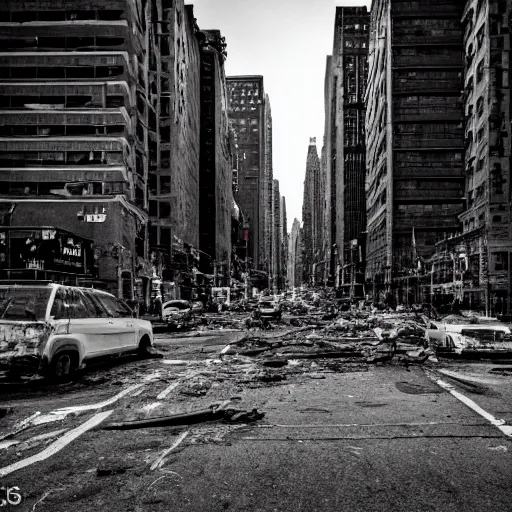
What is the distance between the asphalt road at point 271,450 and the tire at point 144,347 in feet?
11.8

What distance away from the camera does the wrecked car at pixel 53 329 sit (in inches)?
320

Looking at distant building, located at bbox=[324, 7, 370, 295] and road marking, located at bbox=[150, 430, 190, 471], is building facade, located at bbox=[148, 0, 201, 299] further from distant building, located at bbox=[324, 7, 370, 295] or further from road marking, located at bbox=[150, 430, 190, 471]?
distant building, located at bbox=[324, 7, 370, 295]

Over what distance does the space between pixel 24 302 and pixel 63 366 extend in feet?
4.16

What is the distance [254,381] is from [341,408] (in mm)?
2691

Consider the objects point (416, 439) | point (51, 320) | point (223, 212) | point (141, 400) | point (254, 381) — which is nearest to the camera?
point (416, 439)

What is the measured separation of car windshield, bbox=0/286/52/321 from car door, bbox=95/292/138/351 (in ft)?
6.73

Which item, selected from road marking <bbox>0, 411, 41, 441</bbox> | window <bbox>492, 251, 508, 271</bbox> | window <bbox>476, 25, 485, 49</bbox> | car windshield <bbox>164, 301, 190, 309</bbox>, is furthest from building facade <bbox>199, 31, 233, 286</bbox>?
road marking <bbox>0, 411, 41, 441</bbox>

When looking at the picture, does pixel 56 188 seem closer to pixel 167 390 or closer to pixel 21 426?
pixel 167 390

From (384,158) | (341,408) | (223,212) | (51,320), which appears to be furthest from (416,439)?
(223,212)

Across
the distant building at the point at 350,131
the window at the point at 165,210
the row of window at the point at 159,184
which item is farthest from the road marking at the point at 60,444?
the distant building at the point at 350,131

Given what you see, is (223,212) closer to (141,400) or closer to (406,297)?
(406,297)

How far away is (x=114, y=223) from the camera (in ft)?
132

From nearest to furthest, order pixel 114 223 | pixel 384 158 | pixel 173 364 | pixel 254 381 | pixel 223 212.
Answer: pixel 254 381 → pixel 173 364 → pixel 114 223 → pixel 384 158 → pixel 223 212

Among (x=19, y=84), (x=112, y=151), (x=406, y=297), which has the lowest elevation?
(x=406, y=297)
